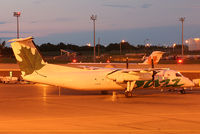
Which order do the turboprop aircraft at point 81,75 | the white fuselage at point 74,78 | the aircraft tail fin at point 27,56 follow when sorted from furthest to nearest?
the white fuselage at point 74,78, the turboprop aircraft at point 81,75, the aircraft tail fin at point 27,56

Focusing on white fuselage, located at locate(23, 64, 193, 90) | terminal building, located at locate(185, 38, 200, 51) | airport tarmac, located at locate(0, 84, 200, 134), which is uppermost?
terminal building, located at locate(185, 38, 200, 51)

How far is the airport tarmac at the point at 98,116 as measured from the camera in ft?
50.3

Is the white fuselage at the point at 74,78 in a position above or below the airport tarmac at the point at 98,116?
above

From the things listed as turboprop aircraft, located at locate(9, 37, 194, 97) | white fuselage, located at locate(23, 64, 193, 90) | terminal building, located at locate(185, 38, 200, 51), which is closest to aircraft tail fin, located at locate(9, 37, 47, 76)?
turboprop aircraft, located at locate(9, 37, 194, 97)

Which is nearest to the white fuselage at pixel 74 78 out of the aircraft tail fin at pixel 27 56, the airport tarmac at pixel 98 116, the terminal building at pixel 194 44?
the aircraft tail fin at pixel 27 56

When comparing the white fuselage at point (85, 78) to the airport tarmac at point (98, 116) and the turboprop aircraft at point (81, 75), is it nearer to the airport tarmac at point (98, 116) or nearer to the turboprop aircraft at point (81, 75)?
the turboprop aircraft at point (81, 75)

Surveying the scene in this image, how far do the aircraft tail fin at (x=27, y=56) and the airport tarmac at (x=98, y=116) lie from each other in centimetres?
285

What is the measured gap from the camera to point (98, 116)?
1916 centimetres

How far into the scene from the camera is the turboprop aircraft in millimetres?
28062

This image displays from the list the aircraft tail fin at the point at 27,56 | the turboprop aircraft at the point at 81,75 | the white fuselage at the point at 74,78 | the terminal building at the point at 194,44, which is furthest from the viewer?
the terminal building at the point at 194,44

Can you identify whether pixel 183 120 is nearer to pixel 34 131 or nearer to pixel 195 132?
pixel 195 132

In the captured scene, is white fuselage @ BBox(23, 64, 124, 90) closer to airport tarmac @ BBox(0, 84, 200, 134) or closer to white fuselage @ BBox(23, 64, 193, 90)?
white fuselage @ BBox(23, 64, 193, 90)

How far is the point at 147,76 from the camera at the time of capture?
28875mm

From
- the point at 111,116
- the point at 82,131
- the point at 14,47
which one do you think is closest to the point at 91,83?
the point at 14,47
